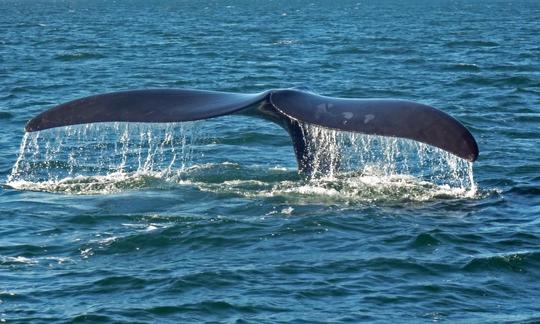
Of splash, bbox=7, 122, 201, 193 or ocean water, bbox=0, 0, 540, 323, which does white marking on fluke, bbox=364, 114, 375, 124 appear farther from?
splash, bbox=7, 122, 201, 193

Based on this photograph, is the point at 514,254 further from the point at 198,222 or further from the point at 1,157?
the point at 1,157

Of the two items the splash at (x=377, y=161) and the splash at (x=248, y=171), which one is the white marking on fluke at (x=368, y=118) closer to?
the splash at (x=377, y=161)

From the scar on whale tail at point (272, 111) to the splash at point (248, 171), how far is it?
205 millimetres

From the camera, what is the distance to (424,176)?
14.6m

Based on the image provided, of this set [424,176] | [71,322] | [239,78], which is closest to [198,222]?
[71,322]

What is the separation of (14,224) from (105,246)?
5.04 ft

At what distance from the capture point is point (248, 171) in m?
14.6

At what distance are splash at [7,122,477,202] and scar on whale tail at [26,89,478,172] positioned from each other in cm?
21

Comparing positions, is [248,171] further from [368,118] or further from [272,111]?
[368,118]

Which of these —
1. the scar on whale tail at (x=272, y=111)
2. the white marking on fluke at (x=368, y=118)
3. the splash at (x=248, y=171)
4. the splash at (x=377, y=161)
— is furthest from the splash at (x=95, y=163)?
the white marking on fluke at (x=368, y=118)

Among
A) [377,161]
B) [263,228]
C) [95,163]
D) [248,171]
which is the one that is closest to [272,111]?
[263,228]

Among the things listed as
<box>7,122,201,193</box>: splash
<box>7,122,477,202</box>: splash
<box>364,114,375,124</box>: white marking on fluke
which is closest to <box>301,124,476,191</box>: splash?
<box>7,122,477,202</box>: splash

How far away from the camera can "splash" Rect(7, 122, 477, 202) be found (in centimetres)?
1280

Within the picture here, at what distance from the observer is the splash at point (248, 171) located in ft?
42.0
